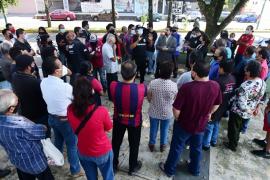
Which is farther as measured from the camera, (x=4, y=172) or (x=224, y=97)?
(x=224, y=97)

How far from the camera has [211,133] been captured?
13.6 ft

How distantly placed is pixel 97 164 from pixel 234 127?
2727mm

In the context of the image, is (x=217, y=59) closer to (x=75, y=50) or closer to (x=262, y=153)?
(x=262, y=153)

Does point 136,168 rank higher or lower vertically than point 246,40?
lower

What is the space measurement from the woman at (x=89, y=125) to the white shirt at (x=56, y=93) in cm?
53

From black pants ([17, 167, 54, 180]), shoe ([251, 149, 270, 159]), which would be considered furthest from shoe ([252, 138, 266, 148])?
black pants ([17, 167, 54, 180])

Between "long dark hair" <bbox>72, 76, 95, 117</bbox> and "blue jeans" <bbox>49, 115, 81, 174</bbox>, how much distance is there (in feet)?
3.04

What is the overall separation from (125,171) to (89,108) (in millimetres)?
1842

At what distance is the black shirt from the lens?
3078 millimetres

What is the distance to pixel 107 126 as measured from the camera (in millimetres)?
2500

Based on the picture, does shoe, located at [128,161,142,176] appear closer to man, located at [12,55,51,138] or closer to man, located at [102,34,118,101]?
man, located at [12,55,51,138]

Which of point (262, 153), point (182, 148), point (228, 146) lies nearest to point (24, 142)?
point (182, 148)

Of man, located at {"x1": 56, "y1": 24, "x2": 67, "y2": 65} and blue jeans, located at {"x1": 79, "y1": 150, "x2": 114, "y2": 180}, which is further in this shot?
man, located at {"x1": 56, "y1": 24, "x2": 67, "y2": 65}

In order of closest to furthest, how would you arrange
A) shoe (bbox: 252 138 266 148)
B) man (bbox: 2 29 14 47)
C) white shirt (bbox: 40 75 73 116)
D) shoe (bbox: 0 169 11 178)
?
white shirt (bbox: 40 75 73 116), shoe (bbox: 0 169 11 178), shoe (bbox: 252 138 266 148), man (bbox: 2 29 14 47)
